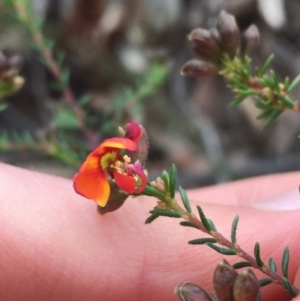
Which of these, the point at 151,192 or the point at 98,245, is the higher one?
the point at 151,192

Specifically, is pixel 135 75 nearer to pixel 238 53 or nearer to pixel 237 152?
pixel 237 152

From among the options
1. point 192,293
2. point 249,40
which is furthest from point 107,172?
point 249,40

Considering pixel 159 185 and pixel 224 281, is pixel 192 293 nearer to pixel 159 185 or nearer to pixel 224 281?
pixel 224 281

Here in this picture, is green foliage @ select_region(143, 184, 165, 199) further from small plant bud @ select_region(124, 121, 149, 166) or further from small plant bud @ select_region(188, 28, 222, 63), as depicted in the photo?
small plant bud @ select_region(188, 28, 222, 63)

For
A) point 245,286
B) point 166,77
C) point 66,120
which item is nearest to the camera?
point 245,286

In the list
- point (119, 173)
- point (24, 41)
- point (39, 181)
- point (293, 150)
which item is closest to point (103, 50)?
point (24, 41)

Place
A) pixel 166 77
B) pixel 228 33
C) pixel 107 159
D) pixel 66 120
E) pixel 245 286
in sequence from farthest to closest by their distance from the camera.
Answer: pixel 166 77 < pixel 66 120 < pixel 228 33 < pixel 107 159 < pixel 245 286
